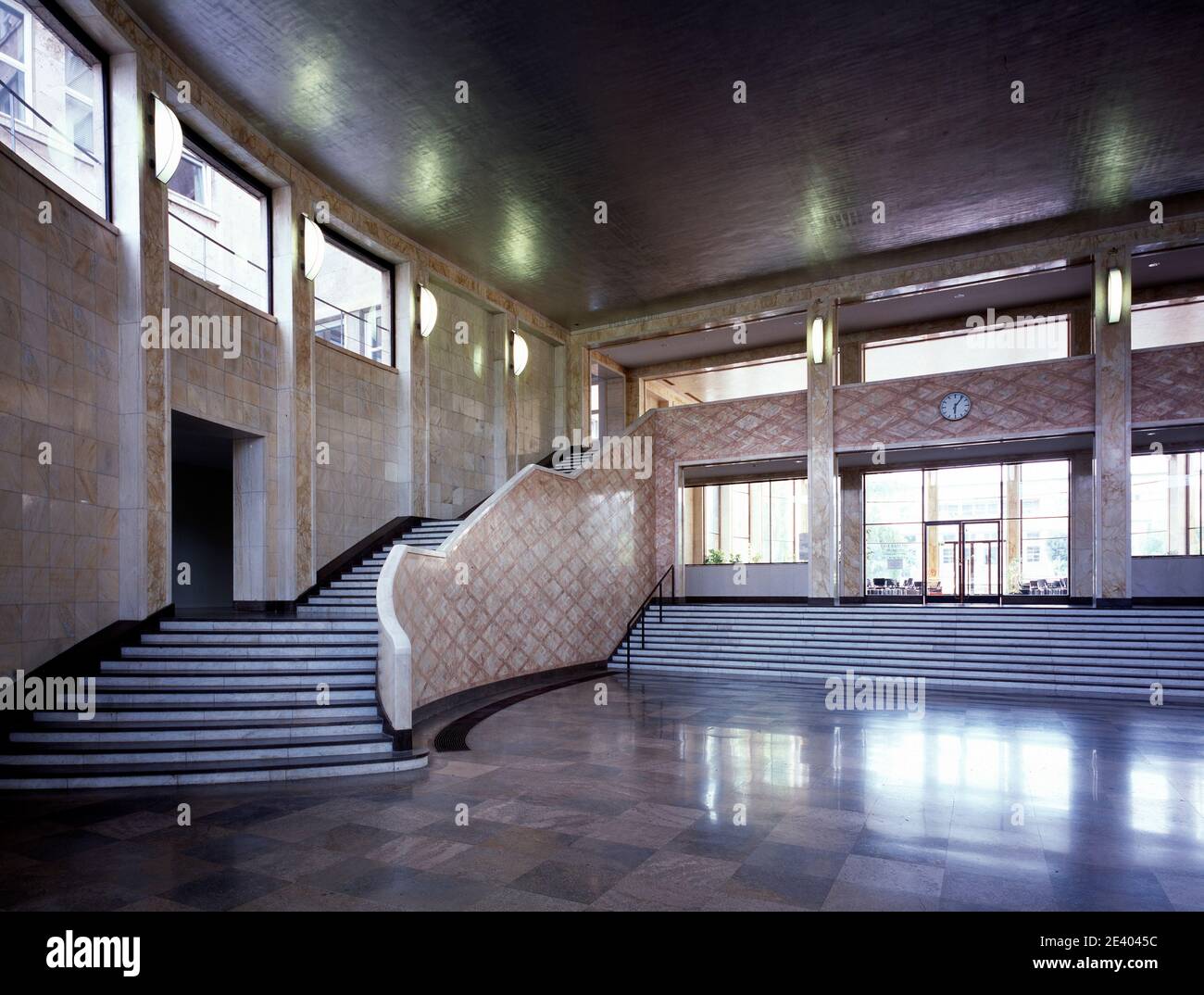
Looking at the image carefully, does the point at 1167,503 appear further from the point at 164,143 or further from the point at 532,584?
the point at 164,143

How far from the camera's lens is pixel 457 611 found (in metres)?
9.39

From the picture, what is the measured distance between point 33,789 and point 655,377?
631 inches

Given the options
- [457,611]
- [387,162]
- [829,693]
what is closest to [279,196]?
[387,162]

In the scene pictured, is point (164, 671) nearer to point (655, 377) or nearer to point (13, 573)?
point (13, 573)

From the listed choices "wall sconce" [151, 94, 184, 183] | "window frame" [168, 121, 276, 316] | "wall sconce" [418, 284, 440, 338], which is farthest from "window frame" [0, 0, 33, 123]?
"wall sconce" [418, 284, 440, 338]

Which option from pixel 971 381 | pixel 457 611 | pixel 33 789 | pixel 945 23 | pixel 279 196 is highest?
pixel 945 23

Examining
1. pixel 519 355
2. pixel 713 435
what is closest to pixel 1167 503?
pixel 713 435

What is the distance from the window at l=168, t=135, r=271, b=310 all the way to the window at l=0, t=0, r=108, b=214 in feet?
3.54

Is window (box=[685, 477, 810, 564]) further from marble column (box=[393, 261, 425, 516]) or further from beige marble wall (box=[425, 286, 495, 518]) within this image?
marble column (box=[393, 261, 425, 516])

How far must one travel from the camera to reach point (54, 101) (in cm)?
736

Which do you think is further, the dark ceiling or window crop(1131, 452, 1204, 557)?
window crop(1131, 452, 1204, 557)

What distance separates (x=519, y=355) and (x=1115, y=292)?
10815 millimetres

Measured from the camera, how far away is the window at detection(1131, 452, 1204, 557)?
14594 millimetres

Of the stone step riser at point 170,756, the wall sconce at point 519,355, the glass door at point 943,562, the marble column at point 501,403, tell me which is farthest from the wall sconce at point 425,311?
the glass door at point 943,562
